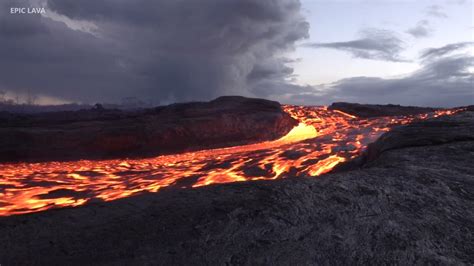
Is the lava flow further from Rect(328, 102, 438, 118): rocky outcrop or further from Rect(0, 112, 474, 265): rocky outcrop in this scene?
Rect(328, 102, 438, 118): rocky outcrop

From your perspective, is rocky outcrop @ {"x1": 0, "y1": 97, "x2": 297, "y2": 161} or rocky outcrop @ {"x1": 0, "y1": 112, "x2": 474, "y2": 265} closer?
rocky outcrop @ {"x1": 0, "y1": 112, "x2": 474, "y2": 265}

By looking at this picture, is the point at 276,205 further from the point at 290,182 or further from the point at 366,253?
the point at 366,253

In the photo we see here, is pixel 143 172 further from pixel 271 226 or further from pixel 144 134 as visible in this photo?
pixel 271 226

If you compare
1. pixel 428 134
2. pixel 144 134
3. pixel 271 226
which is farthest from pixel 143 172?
pixel 271 226

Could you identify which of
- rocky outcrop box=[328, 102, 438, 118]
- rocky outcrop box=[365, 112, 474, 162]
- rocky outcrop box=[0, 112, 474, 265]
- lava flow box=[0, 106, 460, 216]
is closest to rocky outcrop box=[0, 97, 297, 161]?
lava flow box=[0, 106, 460, 216]

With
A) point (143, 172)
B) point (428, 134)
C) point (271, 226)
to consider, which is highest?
point (428, 134)

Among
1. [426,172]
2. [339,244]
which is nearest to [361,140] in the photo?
[426,172]

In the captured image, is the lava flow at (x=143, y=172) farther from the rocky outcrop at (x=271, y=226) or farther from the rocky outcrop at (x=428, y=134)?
the rocky outcrop at (x=271, y=226)
